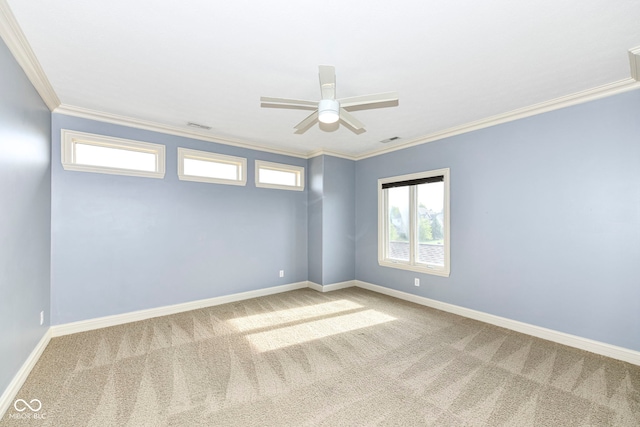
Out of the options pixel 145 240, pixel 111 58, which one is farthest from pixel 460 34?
pixel 145 240

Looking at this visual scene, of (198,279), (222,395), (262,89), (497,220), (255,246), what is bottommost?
(222,395)

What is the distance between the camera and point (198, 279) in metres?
4.39

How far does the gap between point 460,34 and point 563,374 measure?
302 cm

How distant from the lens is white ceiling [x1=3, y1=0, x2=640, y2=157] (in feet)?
6.13

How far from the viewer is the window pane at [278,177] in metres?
5.23

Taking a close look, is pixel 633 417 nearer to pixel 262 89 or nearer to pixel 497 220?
pixel 497 220

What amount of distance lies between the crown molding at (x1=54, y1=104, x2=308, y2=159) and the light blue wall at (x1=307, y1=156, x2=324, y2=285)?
2.45 feet

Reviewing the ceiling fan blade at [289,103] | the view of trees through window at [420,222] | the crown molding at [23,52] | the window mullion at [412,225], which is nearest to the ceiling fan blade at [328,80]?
the ceiling fan blade at [289,103]

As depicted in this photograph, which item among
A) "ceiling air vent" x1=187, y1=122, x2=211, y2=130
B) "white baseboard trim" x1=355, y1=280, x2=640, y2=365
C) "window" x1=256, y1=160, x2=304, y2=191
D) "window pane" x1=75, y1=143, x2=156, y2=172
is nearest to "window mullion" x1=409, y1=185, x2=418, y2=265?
"white baseboard trim" x1=355, y1=280, x2=640, y2=365

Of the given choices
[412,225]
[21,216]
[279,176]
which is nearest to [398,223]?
[412,225]

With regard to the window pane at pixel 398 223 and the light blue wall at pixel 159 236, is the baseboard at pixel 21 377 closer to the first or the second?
the light blue wall at pixel 159 236

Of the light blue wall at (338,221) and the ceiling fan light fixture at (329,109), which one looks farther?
the light blue wall at (338,221)

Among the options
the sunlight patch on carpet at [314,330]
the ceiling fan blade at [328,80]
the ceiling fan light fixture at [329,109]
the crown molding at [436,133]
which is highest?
the crown molding at [436,133]

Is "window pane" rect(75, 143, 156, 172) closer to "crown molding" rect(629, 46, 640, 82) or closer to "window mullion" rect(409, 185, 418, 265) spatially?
"window mullion" rect(409, 185, 418, 265)
